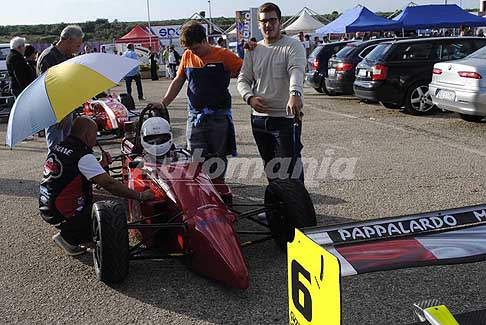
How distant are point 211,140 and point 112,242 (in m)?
1.76

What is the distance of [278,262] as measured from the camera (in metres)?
4.41

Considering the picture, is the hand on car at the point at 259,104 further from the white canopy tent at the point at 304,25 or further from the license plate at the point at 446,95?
the white canopy tent at the point at 304,25

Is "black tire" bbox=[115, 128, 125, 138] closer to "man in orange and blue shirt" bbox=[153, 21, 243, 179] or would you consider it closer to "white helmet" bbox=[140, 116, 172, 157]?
"man in orange and blue shirt" bbox=[153, 21, 243, 179]

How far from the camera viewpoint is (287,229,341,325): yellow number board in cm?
185

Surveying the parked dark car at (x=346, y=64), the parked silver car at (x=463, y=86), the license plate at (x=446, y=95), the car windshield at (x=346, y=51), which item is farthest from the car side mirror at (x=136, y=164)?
the car windshield at (x=346, y=51)

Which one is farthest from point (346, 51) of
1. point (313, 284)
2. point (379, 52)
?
point (313, 284)

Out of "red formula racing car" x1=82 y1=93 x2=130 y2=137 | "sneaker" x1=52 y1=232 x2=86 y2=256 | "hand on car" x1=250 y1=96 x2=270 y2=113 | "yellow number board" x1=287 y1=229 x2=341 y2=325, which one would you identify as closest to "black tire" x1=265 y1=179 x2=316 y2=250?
"hand on car" x1=250 y1=96 x2=270 y2=113

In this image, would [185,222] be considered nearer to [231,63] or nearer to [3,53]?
[231,63]

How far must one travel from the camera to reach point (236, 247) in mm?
3873

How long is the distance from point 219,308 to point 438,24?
20615mm

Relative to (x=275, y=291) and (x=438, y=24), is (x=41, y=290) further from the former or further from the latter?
(x=438, y=24)

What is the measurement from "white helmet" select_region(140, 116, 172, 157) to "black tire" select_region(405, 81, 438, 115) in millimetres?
8117

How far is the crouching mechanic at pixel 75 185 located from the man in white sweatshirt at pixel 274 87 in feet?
3.94

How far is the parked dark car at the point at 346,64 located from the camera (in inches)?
557
